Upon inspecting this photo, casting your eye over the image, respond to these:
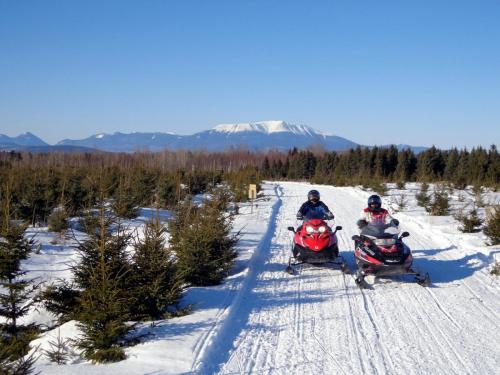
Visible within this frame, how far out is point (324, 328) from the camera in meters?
7.01

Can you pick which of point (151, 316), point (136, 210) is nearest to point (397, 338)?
point (151, 316)

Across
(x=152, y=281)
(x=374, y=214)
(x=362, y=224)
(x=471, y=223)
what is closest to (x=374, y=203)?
(x=374, y=214)

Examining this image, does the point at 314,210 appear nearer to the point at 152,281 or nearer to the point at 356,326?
the point at 356,326

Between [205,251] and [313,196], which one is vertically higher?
[313,196]

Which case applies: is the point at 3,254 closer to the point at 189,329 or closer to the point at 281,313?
the point at 189,329

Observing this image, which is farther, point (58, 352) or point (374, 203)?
point (374, 203)

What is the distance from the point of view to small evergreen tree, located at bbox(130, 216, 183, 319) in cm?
702

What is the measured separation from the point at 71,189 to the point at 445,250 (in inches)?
639

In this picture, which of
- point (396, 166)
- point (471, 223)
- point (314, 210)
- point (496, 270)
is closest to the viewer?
point (496, 270)

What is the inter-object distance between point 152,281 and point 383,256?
197 inches

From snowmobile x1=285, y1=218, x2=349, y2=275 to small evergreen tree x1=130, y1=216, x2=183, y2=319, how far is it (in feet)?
13.2

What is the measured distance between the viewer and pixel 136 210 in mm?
20562

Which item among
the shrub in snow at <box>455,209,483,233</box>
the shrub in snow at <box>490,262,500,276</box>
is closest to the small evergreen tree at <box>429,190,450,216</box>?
the shrub in snow at <box>455,209,483,233</box>

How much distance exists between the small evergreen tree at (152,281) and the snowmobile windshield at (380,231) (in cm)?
477
